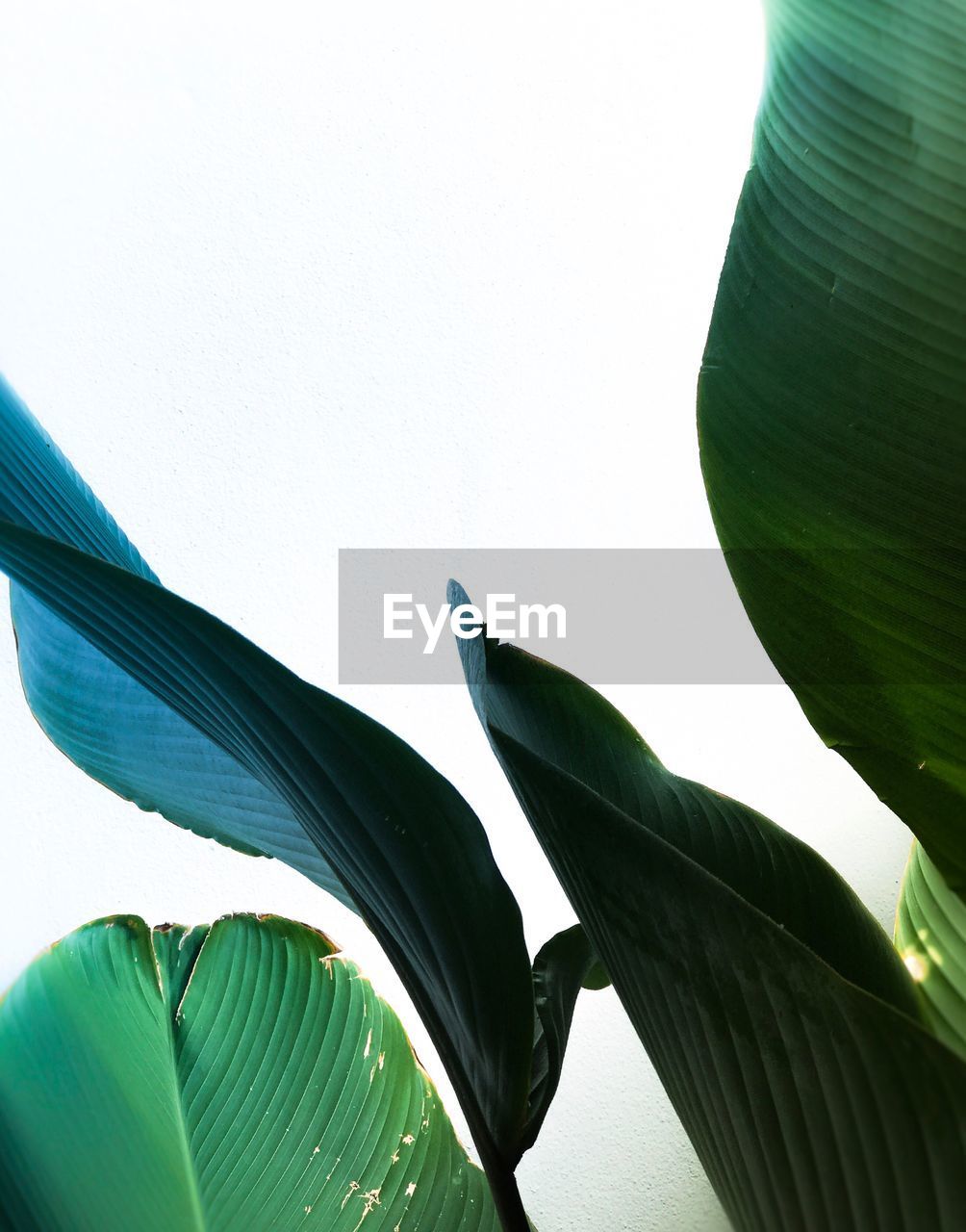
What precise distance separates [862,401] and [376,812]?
0.44 feet

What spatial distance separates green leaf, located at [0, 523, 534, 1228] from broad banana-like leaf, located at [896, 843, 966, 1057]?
0.37 ft

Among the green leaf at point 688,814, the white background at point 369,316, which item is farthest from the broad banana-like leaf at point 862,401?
the white background at point 369,316

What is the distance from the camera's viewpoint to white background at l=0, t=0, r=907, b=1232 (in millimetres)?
725

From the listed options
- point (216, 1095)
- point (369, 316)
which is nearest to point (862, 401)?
point (216, 1095)

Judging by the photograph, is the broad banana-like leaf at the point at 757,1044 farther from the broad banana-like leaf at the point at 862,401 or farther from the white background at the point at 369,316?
the white background at the point at 369,316

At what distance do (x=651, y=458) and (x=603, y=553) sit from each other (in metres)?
0.09

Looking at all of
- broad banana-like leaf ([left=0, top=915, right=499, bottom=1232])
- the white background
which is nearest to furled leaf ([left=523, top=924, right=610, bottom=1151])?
broad banana-like leaf ([left=0, top=915, right=499, bottom=1232])

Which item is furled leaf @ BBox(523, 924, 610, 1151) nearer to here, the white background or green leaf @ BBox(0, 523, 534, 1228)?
green leaf @ BBox(0, 523, 534, 1228)

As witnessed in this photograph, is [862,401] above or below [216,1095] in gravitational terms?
above

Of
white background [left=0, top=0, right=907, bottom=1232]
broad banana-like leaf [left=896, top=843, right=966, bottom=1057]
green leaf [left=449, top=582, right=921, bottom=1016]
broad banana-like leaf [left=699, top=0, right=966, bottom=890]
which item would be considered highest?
white background [left=0, top=0, right=907, bottom=1232]

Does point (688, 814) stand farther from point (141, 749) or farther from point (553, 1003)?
point (141, 749)

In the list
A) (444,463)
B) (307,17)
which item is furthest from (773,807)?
(307,17)

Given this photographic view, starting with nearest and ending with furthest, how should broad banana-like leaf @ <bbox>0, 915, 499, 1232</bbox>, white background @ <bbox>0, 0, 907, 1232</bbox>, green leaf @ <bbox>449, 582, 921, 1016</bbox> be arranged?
green leaf @ <bbox>449, 582, 921, 1016</bbox> → broad banana-like leaf @ <bbox>0, 915, 499, 1232</bbox> → white background @ <bbox>0, 0, 907, 1232</bbox>

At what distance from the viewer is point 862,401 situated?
0.68 feet
